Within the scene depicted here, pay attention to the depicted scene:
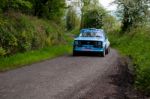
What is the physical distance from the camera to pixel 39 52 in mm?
22953

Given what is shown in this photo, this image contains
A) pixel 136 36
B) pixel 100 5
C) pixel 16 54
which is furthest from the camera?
pixel 100 5

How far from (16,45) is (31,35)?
9.87ft

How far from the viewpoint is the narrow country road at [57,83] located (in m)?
10.7

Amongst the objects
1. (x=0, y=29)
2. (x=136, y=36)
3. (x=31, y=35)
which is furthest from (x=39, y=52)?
(x=136, y=36)

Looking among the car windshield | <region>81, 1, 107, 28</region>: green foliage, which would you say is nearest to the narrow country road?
the car windshield

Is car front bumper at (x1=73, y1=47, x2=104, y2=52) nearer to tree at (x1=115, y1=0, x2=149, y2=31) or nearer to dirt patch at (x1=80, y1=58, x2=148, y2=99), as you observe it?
dirt patch at (x1=80, y1=58, x2=148, y2=99)

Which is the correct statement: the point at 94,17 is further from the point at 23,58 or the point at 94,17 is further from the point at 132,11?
the point at 23,58

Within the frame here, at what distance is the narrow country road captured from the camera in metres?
10.7

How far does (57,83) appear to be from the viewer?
12719 mm

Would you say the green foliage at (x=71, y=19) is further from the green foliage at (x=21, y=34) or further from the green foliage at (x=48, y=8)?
the green foliage at (x=21, y=34)

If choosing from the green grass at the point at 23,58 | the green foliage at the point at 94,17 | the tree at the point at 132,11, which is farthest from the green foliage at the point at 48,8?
the green foliage at the point at 94,17

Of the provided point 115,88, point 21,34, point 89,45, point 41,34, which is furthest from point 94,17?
point 115,88

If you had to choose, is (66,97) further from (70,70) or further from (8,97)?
(70,70)

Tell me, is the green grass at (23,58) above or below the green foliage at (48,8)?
below
